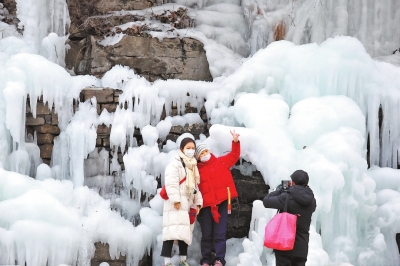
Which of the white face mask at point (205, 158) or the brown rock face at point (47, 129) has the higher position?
the brown rock face at point (47, 129)

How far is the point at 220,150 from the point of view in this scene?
6.59 metres

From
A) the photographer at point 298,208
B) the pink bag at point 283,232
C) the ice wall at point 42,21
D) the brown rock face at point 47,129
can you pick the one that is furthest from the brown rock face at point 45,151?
the pink bag at point 283,232

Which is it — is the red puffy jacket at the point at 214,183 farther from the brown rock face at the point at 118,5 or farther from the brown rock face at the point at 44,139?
the brown rock face at the point at 118,5

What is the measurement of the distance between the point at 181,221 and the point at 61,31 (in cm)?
481

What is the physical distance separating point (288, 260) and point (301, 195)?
585mm

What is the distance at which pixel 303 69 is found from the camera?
7.18m

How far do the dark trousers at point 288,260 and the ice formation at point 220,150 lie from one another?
0.95 metres

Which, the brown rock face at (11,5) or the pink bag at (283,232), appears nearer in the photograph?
the pink bag at (283,232)

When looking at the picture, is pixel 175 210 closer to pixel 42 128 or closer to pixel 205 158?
pixel 205 158

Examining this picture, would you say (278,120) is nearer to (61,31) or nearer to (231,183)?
(231,183)

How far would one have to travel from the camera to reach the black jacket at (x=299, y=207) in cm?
446

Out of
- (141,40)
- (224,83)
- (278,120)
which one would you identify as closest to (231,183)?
(278,120)

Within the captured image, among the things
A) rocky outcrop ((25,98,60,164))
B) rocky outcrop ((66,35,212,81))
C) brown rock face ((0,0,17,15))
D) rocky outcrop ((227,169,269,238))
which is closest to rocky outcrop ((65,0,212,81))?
rocky outcrop ((66,35,212,81))

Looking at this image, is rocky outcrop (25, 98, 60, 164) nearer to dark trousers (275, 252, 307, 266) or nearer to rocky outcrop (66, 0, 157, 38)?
rocky outcrop (66, 0, 157, 38)
